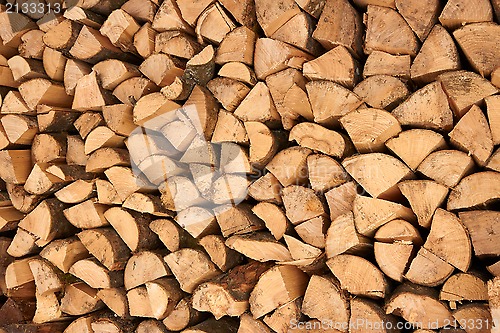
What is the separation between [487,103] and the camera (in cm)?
133

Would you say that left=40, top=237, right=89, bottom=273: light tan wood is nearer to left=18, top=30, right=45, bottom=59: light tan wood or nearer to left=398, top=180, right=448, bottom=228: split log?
left=18, top=30, right=45, bottom=59: light tan wood

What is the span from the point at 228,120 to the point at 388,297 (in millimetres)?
680

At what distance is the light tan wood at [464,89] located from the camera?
1.35 meters

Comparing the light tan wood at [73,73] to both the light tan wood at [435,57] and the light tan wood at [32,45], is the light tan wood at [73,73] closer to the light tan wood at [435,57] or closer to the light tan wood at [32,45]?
the light tan wood at [32,45]

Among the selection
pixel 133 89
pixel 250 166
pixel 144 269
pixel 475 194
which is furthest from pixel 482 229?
pixel 133 89

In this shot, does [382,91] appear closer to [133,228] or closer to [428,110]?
[428,110]

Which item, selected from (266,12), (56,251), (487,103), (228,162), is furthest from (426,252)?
(56,251)

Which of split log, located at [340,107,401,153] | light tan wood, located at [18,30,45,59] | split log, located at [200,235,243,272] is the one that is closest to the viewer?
split log, located at [340,107,401,153]

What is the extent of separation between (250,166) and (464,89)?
2.07ft

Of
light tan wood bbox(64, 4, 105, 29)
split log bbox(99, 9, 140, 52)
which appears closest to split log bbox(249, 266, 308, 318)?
split log bbox(99, 9, 140, 52)

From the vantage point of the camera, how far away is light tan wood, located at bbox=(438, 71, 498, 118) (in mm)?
1350

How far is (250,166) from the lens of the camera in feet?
5.43

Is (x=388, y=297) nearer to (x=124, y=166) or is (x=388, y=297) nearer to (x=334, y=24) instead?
(x=334, y=24)

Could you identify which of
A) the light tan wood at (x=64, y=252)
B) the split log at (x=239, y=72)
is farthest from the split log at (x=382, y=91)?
the light tan wood at (x=64, y=252)
